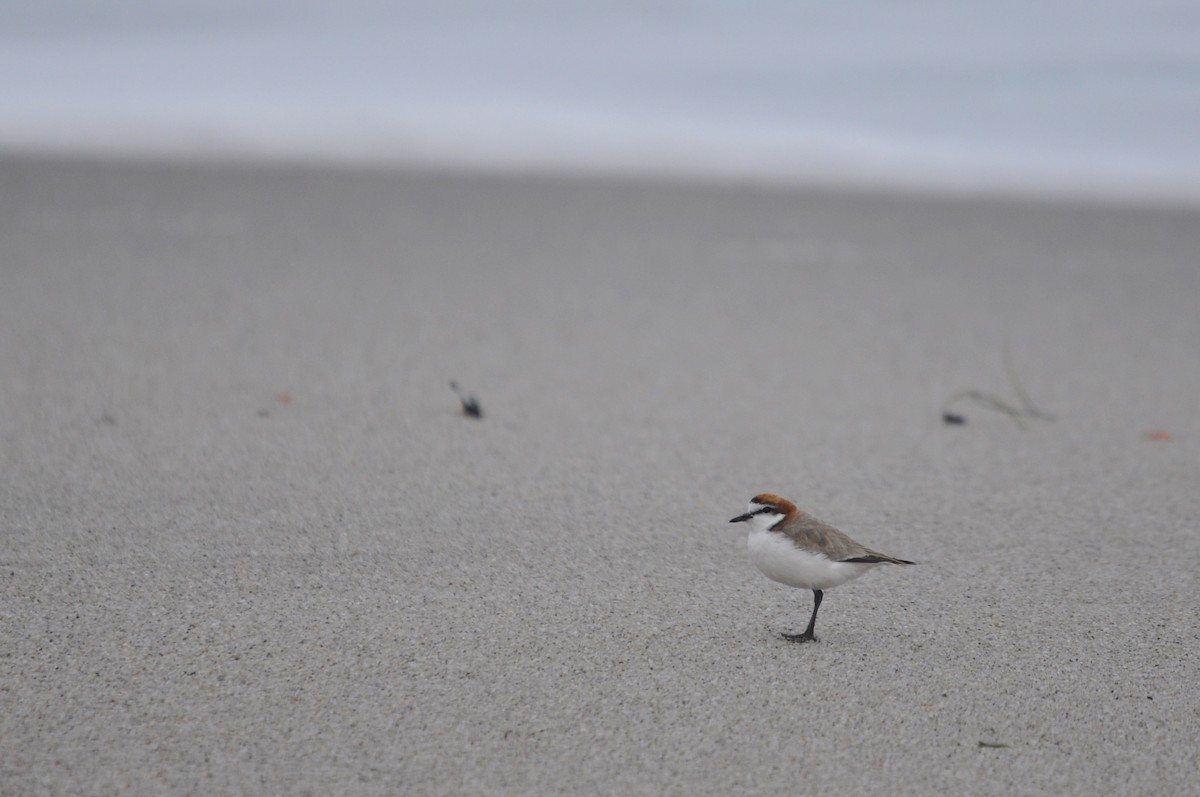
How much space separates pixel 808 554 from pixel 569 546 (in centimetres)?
87

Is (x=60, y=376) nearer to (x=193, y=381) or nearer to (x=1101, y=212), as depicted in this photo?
(x=193, y=381)

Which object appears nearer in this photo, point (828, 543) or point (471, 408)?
point (828, 543)

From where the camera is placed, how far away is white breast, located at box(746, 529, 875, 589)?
96.8 inches

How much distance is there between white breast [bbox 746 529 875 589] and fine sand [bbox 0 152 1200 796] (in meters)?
0.17

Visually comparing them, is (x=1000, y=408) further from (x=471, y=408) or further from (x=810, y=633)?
(x=810, y=633)

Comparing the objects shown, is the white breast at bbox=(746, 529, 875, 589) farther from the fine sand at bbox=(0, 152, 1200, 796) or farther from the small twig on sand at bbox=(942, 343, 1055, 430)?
the small twig on sand at bbox=(942, 343, 1055, 430)

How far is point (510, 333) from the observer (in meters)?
6.70

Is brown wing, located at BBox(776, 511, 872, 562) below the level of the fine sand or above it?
above

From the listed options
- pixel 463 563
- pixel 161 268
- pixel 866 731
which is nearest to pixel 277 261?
pixel 161 268

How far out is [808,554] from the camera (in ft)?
8.07

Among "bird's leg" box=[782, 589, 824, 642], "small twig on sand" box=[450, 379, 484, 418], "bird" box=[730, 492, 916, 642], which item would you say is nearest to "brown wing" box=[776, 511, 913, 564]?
"bird" box=[730, 492, 916, 642]

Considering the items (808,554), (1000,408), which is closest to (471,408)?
(1000,408)

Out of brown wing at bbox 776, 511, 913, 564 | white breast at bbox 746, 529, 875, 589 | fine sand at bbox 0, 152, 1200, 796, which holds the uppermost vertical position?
brown wing at bbox 776, 511, 913, 564

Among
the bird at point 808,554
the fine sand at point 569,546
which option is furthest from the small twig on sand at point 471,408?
the bird at point 808,554
